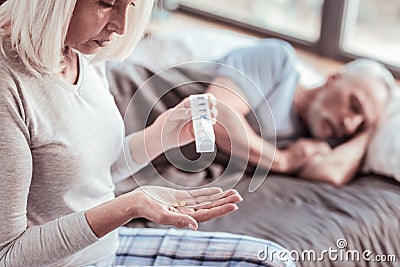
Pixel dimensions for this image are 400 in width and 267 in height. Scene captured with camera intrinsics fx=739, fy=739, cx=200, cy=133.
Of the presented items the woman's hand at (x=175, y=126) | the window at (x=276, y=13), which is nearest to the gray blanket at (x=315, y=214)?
the woman's hand at (x=175, y=126)

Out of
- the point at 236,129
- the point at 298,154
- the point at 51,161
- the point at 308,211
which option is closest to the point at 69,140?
the point at 51,161

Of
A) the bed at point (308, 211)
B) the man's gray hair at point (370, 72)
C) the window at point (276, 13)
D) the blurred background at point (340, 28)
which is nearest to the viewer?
the bed at point (308, 211)

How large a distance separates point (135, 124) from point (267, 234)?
468 millimetres

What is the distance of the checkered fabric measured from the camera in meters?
1.31

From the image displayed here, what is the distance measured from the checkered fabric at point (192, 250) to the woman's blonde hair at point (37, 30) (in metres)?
0.40

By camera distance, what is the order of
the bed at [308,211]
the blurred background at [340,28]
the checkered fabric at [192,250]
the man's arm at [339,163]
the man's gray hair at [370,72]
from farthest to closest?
the blurred background at [340,28]
the man's gray hair at [370,72]
the man's arm at [339,163]
the bed at [308,211]
the checkered fabric at [192,250]

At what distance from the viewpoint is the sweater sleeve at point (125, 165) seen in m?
1.21

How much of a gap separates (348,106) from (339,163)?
17cm

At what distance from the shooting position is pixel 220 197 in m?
1.11

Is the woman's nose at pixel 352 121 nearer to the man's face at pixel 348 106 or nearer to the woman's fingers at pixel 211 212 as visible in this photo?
the man's face at pixel 348 106

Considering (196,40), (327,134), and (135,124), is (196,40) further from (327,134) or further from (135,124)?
(135,124)

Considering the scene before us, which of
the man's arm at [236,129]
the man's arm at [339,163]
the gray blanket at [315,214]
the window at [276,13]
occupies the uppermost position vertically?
the man's arm at [236,129]

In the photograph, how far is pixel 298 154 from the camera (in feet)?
6.16

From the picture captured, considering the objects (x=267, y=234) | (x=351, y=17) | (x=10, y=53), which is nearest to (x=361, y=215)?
(x=267, y=234)
